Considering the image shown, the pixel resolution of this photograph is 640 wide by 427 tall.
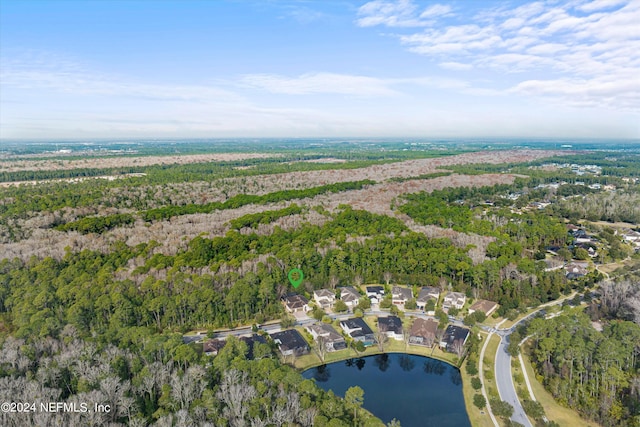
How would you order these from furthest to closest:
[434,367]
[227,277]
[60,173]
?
[60,173] < [227,277] < [434,367]

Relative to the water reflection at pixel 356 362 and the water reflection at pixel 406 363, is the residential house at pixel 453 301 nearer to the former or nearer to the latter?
the water reflection at pixel 406 363

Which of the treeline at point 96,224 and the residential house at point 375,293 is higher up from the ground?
the treeline at point 96,224

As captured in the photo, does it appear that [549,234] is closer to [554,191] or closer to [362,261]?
[362,261]

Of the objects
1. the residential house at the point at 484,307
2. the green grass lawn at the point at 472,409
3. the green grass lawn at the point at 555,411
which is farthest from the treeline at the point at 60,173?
the green grass lawn at the point at 555,411

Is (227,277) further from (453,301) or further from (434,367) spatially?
(453,301)

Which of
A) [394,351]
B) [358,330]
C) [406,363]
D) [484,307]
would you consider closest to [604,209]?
[484,307]

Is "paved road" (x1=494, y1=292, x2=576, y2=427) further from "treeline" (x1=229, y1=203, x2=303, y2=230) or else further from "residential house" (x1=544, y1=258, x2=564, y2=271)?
"treeline" (x1=229, y1=203, x2=303, y2=230)
